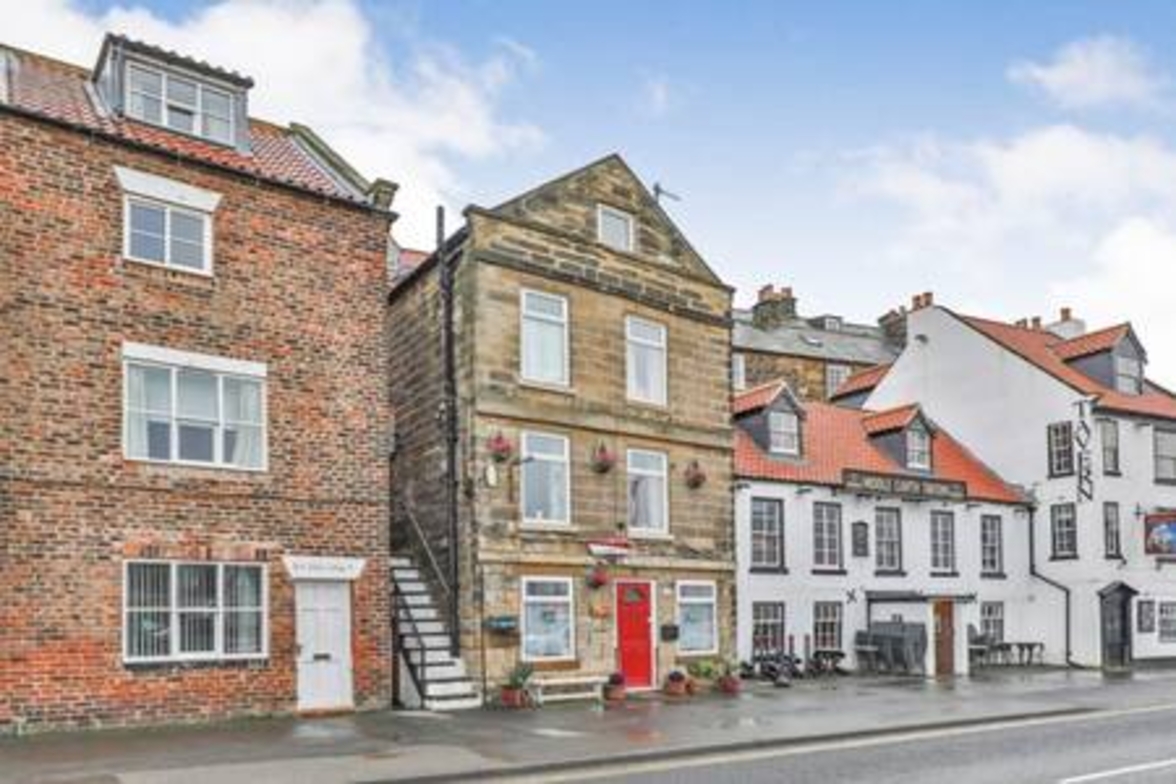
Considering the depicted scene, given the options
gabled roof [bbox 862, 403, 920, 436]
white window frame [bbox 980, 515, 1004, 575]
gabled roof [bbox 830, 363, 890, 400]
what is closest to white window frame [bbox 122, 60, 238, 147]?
gabled roof [bbox 862, 403, 920, 436]

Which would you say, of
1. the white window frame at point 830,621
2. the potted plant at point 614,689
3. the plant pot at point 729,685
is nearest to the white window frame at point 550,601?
the potted plant at point 614,689

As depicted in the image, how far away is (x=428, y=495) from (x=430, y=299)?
3.75 metres

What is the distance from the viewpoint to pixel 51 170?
60.4 ft

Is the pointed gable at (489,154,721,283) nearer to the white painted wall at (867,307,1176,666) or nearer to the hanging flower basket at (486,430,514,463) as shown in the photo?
the hanging flower basket at (486,430,514,463)

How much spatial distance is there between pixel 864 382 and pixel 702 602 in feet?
64.8

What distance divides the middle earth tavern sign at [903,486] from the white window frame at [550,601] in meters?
11.7

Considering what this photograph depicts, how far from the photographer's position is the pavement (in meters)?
14.2

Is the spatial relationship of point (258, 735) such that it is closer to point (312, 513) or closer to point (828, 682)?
point (312, 513)

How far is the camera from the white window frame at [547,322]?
24.0m

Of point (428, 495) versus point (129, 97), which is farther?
point (428, 495)

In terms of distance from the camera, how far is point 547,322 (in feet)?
80.8

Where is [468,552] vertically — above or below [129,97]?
below

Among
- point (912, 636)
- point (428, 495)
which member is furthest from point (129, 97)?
point (912, 636)

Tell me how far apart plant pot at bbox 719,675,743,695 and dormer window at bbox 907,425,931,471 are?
42.4 feet
